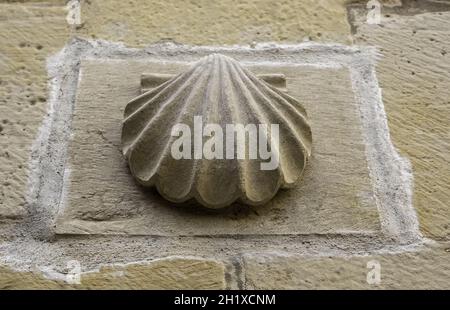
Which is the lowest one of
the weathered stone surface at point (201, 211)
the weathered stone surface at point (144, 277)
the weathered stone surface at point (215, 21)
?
the weathered stone surface at point (144, 277)

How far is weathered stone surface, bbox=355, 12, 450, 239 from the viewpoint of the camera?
36.9 inches

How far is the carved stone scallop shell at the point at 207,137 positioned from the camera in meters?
0.86

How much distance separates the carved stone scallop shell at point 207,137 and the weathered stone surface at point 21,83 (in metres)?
0.16

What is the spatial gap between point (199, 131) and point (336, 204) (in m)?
0.22

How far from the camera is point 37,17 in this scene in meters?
1.15

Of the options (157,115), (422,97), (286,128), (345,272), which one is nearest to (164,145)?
(157,115)

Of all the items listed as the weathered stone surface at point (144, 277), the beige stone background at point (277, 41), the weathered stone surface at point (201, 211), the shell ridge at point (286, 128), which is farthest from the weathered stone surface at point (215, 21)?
the weathered stone surface at point (144, 277)

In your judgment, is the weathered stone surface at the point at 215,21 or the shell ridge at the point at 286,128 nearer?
the shell ridge at the point at 286,128

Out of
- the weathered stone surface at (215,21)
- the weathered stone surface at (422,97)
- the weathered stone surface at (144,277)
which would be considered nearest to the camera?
the weathered stone surface at (144,277)

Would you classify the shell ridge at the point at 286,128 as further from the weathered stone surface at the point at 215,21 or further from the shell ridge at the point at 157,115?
the weathered stone surface at the point at 215,21

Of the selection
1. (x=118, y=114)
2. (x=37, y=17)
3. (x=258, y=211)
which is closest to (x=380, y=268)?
(x=258, y=211)

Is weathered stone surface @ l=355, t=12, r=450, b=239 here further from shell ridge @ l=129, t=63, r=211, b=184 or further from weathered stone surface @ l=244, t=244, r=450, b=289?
shell ridge @ l=129, t=63, r=211, b=184

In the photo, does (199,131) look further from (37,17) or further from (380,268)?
(37,17)

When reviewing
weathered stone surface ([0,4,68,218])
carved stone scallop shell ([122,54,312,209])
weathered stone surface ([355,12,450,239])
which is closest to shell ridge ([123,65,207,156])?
carved stone scallop shell ([122,54,312,209])
